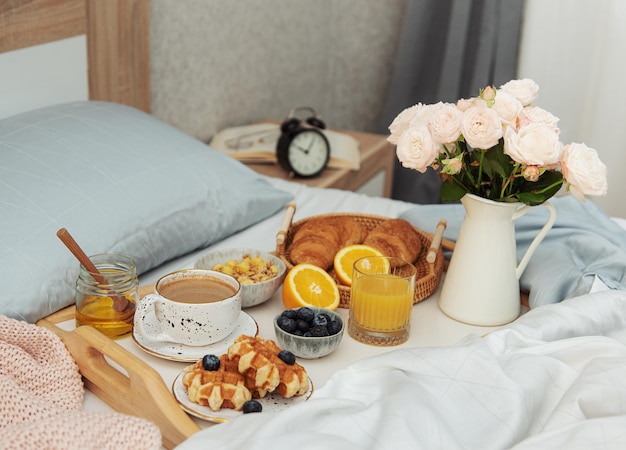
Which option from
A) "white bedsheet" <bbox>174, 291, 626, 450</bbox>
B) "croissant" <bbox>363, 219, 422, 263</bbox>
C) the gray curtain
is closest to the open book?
the gray curtain

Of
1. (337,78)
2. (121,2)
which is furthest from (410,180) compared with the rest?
(121,2)

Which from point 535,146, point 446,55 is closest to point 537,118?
point 535,146

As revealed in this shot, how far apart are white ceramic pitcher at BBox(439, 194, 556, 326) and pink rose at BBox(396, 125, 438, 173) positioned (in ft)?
0.35

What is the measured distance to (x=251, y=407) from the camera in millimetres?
897

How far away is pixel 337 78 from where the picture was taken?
123 inches

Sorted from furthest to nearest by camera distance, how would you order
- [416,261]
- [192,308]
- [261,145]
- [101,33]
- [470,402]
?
[261,145], [101,33], [416,261], [192,308], [470,402]

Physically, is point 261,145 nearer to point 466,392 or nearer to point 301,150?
point 301,150

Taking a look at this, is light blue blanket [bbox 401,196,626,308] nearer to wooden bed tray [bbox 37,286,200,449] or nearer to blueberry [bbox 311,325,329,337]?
blueberry [bbox 311,325,329,337]

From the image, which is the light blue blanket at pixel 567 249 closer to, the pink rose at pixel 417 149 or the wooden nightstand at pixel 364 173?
the pink rose at pixel 417 149

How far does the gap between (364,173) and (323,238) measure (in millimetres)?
1052

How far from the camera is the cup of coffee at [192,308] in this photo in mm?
1027

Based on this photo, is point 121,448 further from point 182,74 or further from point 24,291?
point 182,74

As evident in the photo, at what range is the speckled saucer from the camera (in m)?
1.03

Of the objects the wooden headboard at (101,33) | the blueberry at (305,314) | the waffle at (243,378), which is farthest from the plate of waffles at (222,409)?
the wooden headboard at (101,33)
